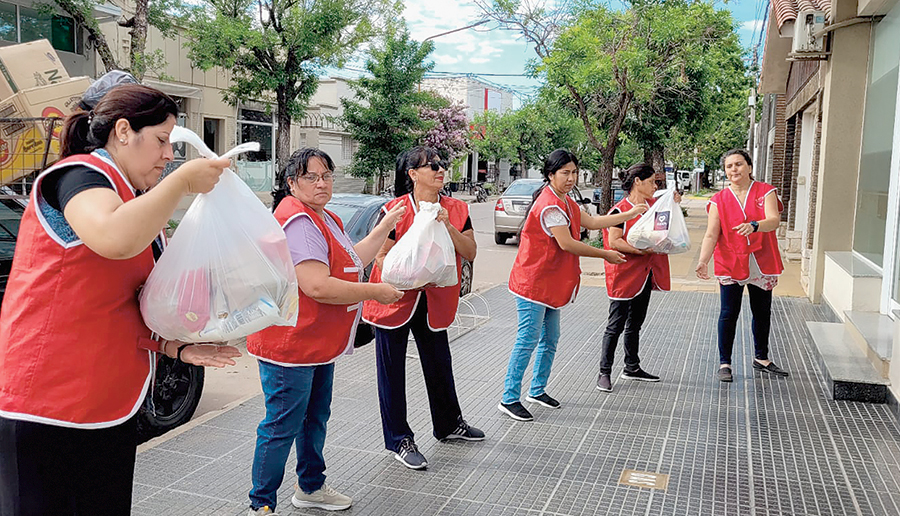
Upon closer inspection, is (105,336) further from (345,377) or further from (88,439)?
(345,377)

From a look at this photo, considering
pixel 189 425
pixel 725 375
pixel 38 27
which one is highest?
pixel 38 27

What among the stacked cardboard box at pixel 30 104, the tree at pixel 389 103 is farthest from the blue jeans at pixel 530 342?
the tree at pixel 389 103

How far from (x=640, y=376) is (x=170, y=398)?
3.64 meters

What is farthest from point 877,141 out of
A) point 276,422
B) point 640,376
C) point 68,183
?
point 68,183

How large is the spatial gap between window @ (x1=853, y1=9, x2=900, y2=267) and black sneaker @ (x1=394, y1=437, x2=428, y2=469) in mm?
5324

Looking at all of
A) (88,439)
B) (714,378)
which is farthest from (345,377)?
(88,439)

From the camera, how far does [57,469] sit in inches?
81.0

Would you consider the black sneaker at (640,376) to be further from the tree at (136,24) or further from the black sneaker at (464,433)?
the tree at (136,24)

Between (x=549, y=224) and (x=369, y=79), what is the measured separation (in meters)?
18.4

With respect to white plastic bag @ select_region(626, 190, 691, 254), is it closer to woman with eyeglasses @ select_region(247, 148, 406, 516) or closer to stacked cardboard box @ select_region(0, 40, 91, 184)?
woman with eyeglasses @ select_region(247, 148, 406, 516)

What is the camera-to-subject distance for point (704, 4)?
55.5 ft

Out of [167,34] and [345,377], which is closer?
[345,377]

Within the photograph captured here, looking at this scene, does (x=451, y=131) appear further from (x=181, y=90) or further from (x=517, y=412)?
(x=517, y=412)

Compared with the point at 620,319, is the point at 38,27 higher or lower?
higher
